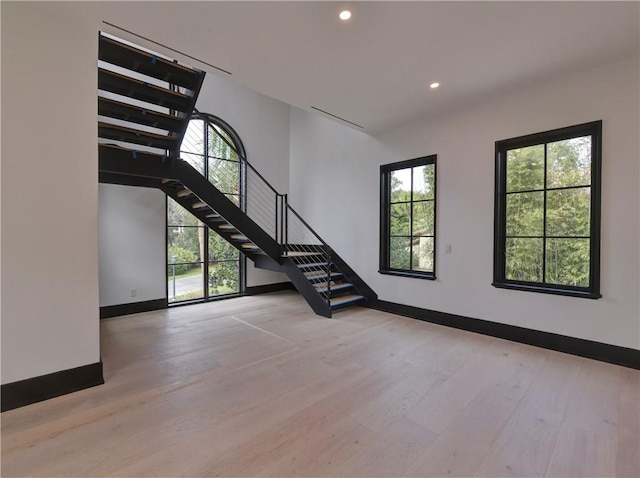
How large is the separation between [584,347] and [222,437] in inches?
139

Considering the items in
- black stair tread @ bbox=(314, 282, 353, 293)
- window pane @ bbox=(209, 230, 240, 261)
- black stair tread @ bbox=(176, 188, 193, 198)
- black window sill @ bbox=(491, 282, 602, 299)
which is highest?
black stair tread @ bbox=(176, 188, 193, 198)

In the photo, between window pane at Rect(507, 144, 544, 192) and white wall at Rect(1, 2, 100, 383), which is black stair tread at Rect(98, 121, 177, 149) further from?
window pane at Rect(507, 144, 544, 192)

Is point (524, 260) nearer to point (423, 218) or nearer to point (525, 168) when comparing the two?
point (525, 168)

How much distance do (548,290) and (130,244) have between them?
5646 millimetres

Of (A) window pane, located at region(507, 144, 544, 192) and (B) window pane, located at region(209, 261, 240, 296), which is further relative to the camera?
(B) window pane, located at region(209, 261, 240, 296)

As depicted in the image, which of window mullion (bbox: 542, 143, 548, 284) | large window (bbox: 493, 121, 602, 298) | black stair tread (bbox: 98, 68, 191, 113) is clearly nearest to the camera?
black stair tread (bbox: 98, 68, 191, 113)

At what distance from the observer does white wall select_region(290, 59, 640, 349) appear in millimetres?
2908

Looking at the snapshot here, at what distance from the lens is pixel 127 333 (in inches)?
150

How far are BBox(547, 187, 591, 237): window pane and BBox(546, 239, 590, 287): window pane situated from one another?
4.2 inches

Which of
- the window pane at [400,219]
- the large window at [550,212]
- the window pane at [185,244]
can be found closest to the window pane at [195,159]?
the window pane at [185,244]

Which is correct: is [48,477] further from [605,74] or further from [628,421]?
[605,74]

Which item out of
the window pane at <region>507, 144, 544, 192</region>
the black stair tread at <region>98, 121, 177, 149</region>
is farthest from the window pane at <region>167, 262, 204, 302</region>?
the window pane at <region>507, 144, 544, 192</region>

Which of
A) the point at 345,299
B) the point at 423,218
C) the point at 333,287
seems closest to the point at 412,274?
the point at 423,218

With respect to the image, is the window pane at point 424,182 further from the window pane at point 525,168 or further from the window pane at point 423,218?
the window pane at point 525,168
